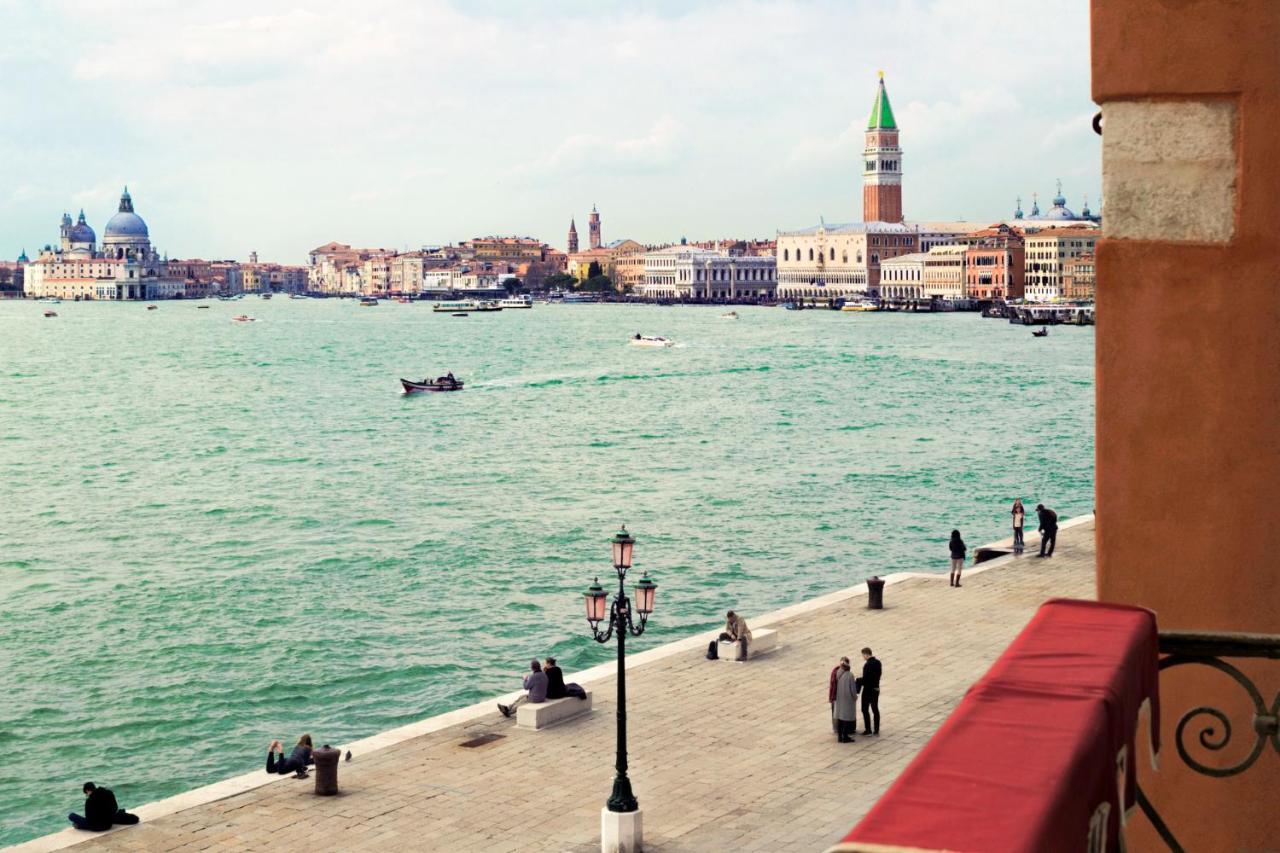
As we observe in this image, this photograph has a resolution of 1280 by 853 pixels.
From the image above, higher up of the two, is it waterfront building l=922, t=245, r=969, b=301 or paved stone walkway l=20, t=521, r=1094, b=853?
waterfront building l=922, t=245, r=969, b=301

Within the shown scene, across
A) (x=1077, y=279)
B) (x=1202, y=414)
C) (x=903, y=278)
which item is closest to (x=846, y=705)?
(x=1202, y=414)

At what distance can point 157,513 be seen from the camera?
28.8m

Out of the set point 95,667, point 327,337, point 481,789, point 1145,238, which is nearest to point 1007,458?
point 95,667

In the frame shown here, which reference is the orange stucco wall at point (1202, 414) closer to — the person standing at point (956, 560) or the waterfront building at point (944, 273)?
the person standing at point (956, 560)

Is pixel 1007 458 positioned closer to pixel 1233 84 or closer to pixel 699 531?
pixel 699 531

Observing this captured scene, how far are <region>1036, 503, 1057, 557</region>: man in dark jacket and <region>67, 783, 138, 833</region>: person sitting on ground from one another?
37.0ft

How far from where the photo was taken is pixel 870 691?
11.4 meters

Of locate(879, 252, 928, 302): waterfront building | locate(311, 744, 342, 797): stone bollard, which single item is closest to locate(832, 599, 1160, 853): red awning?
locate(311, 744, 342, 797): stone bollard

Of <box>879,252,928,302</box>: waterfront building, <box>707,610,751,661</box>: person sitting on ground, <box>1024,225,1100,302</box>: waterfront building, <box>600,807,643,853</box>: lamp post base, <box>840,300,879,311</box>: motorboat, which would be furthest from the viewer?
<box>879,252,928,302</box>: waterfront building

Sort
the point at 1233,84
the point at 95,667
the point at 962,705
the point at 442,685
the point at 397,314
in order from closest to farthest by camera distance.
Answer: the point at 962,705 < the point at 1233,84 < the point at 442,685 < the point at 95,667 < the point at 397,314

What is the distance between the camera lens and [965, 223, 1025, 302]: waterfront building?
424 ft

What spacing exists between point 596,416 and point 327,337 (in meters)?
61.5

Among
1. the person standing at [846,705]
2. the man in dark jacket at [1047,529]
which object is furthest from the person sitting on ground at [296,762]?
the man in dark jacket at [1047,529]

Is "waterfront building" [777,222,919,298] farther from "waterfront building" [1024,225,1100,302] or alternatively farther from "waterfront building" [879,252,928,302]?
"waterfront building" [1024,225,1100,302]
